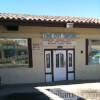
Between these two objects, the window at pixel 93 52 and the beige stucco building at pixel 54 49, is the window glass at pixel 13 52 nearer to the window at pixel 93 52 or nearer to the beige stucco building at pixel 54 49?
the beige stucco building at pixel 54 49

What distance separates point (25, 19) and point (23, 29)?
1171mm

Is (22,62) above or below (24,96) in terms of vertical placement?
above

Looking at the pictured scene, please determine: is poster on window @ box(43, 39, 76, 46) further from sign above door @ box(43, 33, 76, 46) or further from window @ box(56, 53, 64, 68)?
window @ box(56, 53, 64, 68)

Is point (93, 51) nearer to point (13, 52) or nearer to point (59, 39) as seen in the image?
point (59, 39)

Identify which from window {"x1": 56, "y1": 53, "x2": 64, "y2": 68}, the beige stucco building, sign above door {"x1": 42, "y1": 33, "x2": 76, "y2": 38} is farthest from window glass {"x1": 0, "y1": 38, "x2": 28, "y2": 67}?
window {"x1": 56, "y1": 53, "x2": 64, "y2": 68}

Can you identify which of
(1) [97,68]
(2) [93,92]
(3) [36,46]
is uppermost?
(3) [36,46]

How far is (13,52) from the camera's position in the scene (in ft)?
29.6

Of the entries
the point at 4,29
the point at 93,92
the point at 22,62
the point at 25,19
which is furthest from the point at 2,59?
the point at 93,92

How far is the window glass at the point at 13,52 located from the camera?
28.9 ft

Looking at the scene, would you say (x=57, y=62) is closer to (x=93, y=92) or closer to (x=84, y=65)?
(x=84, y=65)

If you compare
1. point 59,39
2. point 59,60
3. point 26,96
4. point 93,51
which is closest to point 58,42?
point 59,39

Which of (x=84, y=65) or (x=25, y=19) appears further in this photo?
(x=84, y=65)

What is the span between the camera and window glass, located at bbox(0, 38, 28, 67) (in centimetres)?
880

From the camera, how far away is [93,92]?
7316 mm
